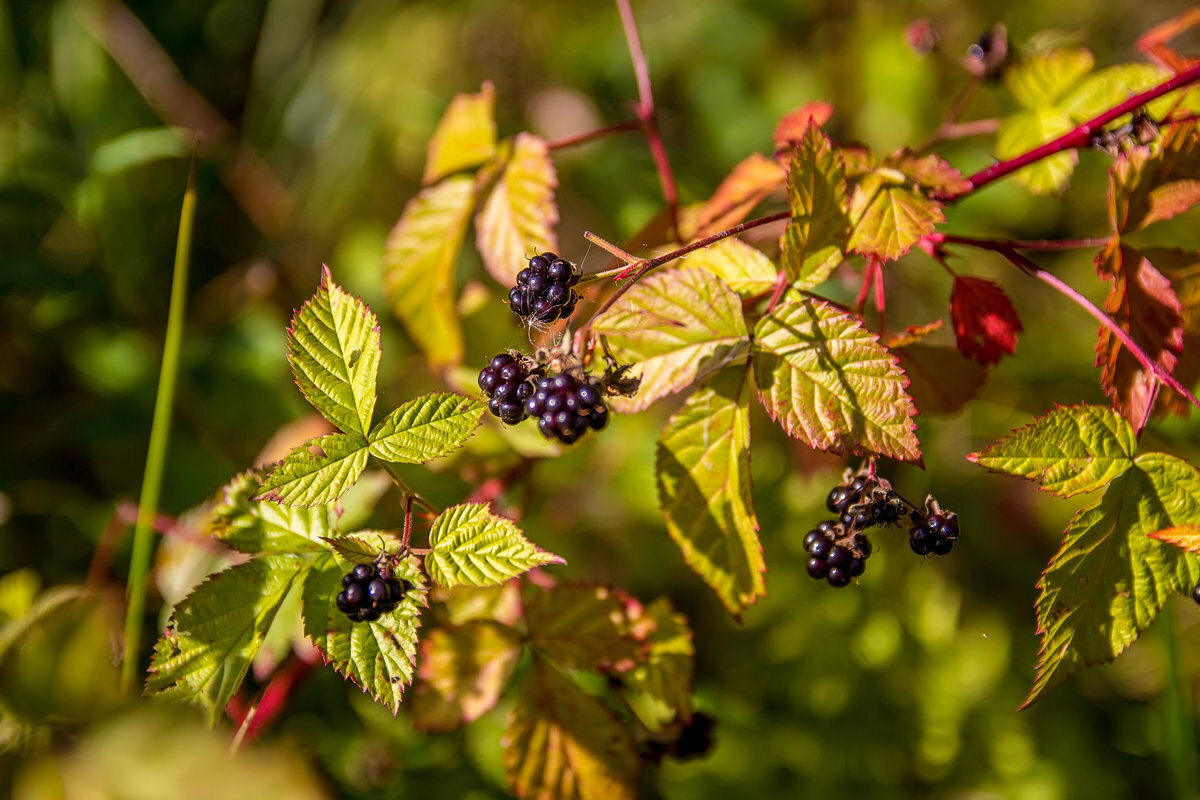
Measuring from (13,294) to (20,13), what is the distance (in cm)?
135

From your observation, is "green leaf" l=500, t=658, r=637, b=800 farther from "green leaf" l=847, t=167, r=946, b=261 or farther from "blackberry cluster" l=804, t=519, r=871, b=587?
"green leaf" l=847, t=167, r=946, b=261

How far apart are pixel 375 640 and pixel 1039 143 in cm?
171

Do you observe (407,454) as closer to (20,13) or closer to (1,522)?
(1,522)

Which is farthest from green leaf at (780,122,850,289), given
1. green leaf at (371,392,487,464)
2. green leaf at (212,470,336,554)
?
green leaf at (212,470,336,554)

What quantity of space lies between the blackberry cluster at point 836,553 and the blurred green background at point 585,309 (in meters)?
0.88

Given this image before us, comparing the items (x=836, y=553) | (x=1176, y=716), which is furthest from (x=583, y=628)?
(x=1176, y=716)

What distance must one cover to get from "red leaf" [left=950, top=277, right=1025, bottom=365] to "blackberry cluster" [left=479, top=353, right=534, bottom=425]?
0.82 metres

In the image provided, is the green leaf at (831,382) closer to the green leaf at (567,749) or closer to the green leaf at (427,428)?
the green leaf at (427,428)

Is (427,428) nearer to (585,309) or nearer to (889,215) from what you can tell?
(585,309)

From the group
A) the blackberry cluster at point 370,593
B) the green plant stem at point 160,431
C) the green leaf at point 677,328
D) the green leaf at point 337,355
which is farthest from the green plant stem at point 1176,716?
the green plant stem at point 160,431

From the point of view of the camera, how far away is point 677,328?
1.37 metres

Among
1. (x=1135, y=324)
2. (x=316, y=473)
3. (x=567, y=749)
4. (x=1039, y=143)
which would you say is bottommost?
(x=567, y=749)

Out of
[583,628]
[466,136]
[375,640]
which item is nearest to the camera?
[375,640]

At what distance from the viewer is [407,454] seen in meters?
1.26
